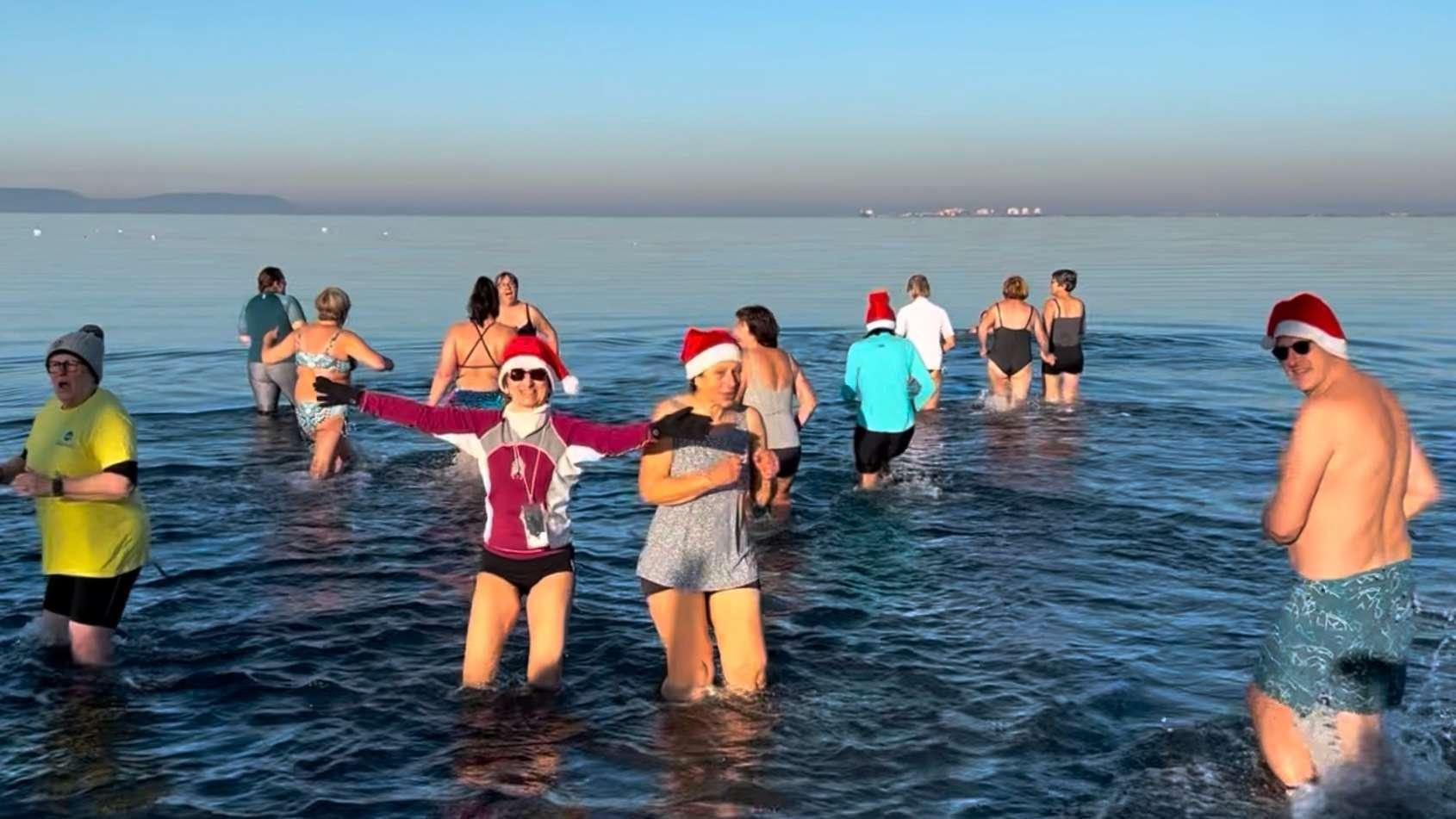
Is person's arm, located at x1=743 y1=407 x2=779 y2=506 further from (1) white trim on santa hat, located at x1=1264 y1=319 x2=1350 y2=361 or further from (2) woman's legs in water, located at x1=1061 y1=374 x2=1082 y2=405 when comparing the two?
(2) woman's legs in water, located at x1=1061 y1=374 x2=1082 y2=405

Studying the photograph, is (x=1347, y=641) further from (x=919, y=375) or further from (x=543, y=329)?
(x=543, y=329)

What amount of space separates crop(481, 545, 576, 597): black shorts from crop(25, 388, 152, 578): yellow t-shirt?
82.0 inches

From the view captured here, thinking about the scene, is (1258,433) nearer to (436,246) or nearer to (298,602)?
(298,602)

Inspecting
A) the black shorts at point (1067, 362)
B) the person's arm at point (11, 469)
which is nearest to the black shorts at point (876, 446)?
the black shorts at point (1067, 362)

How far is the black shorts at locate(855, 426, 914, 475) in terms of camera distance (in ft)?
40.0

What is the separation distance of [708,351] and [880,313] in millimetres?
5626

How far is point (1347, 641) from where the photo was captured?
5.46 metres

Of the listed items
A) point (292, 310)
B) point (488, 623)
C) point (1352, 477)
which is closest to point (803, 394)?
point (488, 623)

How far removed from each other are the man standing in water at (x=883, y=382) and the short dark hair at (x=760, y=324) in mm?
1860

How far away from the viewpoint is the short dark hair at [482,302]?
40.7 ft

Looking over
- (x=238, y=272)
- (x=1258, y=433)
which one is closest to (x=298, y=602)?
(x=1258, y=433)

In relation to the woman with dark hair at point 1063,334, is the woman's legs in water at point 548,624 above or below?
below

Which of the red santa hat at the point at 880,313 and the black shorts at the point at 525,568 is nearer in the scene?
the black shorts at the point at 525,568

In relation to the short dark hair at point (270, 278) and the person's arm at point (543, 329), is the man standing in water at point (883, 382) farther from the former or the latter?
the short dark hair at point (270, 278)
